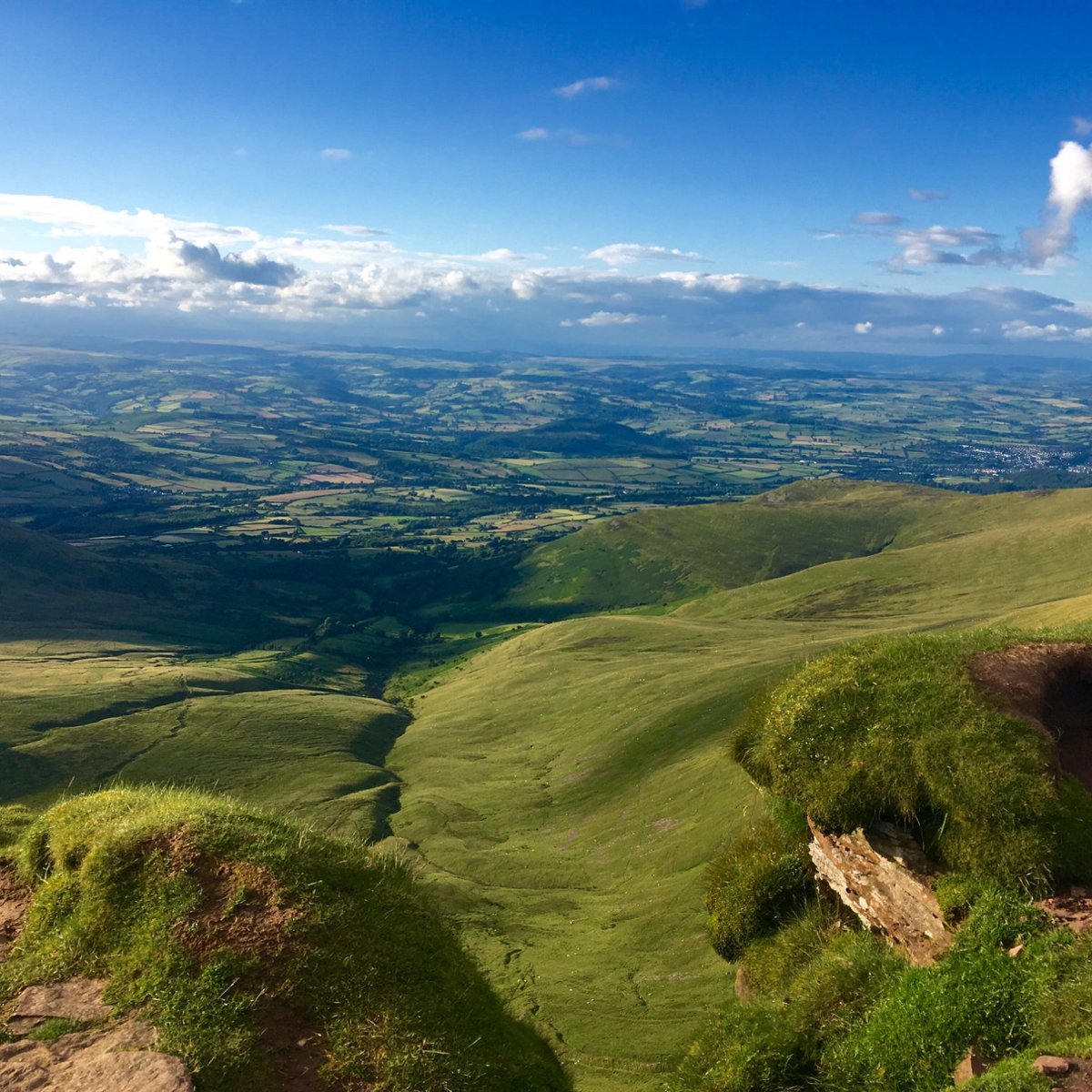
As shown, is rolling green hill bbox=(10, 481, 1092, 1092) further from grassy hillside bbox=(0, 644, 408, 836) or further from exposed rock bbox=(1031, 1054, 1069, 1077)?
exposed rock bbox=(1031, 1054, 1069, 1077)

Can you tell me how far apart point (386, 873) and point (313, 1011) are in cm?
558

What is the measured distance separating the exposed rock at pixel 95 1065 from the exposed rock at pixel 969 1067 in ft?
61.6

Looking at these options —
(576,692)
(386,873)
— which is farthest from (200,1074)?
(576,692)

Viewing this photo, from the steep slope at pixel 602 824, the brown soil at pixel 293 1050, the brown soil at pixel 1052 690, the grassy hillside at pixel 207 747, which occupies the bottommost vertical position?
the grassy hillside at pixel 207 747

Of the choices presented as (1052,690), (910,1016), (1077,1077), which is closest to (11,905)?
(910,1016)

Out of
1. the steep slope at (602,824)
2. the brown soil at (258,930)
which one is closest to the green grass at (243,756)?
the steep slope at (602,824)

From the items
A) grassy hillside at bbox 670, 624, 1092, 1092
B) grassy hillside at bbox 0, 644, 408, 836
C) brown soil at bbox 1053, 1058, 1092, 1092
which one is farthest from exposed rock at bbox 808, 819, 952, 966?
grassy hillside at bbox 0, 644, 408, 836

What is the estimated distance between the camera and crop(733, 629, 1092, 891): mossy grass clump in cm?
2573

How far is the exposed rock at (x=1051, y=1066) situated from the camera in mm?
17125

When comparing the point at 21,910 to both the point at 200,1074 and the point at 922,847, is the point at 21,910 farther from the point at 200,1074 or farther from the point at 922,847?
the point at 922,847

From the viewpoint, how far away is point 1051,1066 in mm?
17203

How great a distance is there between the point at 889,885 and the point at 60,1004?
25.7m

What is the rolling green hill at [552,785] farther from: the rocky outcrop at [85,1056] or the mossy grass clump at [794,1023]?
the rocky outcrop at [85,1056]

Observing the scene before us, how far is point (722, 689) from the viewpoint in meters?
144
